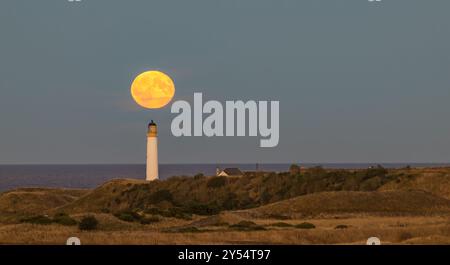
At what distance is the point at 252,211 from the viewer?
60844 mm

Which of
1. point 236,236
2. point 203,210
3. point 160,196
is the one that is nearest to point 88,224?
point 236,236

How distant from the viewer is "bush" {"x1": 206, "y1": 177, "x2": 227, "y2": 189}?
92.2 m

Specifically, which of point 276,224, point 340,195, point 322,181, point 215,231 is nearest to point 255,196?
point 322,181

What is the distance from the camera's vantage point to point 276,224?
4869 centimetres

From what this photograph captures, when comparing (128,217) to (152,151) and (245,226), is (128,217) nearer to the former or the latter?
(245,226)

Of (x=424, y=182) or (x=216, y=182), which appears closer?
(x=424, y=182)

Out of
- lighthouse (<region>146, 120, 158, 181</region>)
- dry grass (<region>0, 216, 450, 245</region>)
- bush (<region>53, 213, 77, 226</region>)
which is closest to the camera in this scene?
dry grass (<region>0, 216, 450, 245</region>)

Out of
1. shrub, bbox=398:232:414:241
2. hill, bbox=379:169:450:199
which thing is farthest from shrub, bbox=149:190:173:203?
shrub, bbox=398:232:414:241

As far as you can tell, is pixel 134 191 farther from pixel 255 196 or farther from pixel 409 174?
pixel 409 174

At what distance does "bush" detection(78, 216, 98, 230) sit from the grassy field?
14.2 inches

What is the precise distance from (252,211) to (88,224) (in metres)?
18.2

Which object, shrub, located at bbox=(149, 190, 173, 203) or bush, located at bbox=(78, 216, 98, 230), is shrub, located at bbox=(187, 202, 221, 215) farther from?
bush, located at bbox=(78, 216, 98, 230)
